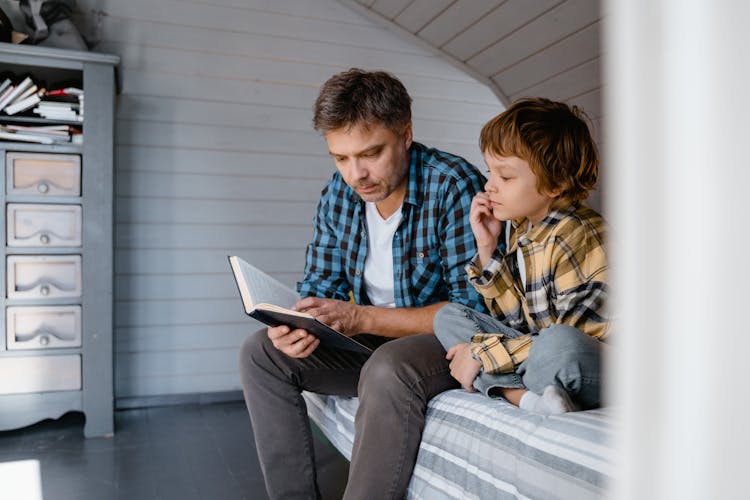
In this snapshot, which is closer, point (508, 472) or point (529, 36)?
point (508, 472)

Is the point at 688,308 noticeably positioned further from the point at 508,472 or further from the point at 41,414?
the point at 41,414

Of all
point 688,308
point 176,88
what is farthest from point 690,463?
point 176,88

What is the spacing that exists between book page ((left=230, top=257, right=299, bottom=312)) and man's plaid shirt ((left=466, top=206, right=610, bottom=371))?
50 centimetres

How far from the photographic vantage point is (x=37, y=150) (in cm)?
270

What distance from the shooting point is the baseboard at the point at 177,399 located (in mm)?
3217

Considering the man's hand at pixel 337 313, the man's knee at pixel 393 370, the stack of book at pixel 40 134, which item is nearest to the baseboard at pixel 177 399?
the stack of book at pixel 40 134

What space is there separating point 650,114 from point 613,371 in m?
0.13

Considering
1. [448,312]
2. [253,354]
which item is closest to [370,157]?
[448,312]

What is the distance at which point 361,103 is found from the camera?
170cm

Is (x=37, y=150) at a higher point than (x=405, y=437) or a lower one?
higher

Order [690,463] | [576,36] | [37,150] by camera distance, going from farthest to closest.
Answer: [576,36], [37,150], [690,463]

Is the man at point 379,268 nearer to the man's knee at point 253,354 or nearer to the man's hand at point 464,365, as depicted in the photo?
the man's knee at point 253,354

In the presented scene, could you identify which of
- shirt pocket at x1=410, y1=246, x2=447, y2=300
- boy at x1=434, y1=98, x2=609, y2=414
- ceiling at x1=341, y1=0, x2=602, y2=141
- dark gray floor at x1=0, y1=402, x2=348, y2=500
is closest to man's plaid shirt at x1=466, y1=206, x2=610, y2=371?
boy at x1=434, y1=98, x2=609, y2=414

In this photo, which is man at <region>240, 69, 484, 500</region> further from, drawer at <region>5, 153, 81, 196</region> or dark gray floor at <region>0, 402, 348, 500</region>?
drawer at <region>5, 153, 81, 196</region>
